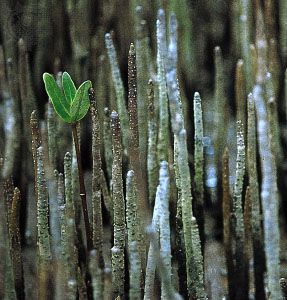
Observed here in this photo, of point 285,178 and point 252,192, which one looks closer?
point 252,192

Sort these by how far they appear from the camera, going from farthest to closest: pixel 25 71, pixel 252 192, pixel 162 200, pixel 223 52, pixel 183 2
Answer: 1. pixel 223 52
2. pixel 183 2
3. pixel 25 71
4. pixel 252 192
5. pixel 162 200

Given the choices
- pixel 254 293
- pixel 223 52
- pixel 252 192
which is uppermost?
pixel 223 52

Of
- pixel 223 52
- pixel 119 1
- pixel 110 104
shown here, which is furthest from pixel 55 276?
pixel 223 52

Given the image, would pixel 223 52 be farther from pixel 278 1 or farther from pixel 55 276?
pixel 55 276

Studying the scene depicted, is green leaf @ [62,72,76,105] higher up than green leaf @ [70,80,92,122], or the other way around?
green leaf @ [62,72,76,105]

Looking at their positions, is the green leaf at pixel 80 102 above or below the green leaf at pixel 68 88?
below

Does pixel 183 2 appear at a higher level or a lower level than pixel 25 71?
higher
